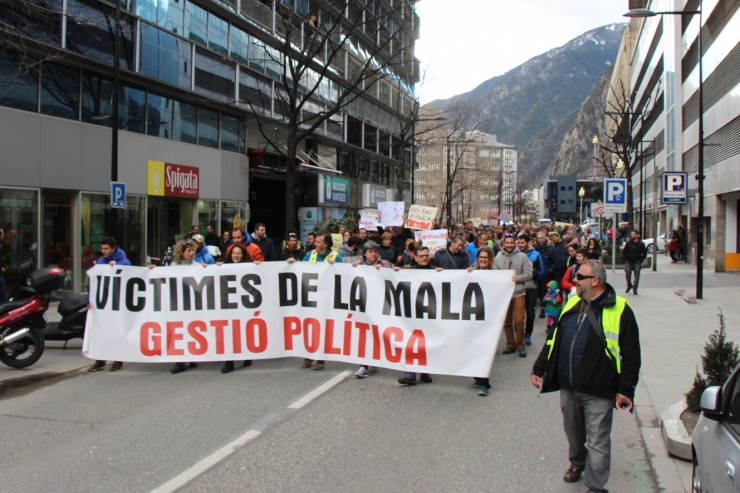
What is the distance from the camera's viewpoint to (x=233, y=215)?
26.0m

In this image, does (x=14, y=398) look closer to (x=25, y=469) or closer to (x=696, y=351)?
(x=25, y=469)

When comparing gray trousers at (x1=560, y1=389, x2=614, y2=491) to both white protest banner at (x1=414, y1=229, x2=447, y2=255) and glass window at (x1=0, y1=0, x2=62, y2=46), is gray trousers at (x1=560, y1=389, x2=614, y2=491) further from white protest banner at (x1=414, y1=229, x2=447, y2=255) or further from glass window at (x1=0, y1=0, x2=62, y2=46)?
glass window at (x1=0, y1=0, x2=62, y2=46)

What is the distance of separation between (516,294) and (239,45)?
1906 cm

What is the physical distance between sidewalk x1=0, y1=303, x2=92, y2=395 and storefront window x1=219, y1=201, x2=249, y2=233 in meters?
14.6

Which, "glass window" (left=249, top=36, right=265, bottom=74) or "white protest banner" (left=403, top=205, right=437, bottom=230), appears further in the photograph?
"glass window" (left=249, top=36, right=265, bottom=74)

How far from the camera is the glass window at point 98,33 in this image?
54.0 ft

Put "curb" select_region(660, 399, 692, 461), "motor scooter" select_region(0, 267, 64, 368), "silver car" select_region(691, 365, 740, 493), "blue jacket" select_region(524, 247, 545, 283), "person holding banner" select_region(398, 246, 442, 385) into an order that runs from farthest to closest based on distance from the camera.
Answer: "blue jacket" select_region(524, 247, 545, 283), "motor scooter" select_region(0, 267, 64, 368), "person holding banner" select_region(398, 246, 442, 385), "curb" select_region(660, 399, 692, 461), "silver car" select_region(691, 365, 740, 493)

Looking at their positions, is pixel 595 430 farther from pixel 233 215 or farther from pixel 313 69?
pixel 313 69

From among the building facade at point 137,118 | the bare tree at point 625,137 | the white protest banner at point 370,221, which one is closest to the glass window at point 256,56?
the building facade at point 137,118

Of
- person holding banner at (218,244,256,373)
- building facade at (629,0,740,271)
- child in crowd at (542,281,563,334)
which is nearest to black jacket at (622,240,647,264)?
building facade at (629,0,740,271)

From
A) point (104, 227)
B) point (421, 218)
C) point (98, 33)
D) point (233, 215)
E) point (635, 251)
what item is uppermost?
point (98, 33)

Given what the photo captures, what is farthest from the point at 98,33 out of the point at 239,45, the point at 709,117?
the point at 709,117

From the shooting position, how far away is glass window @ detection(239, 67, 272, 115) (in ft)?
82.7

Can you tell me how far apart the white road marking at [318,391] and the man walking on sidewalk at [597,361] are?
3157 millimetres
